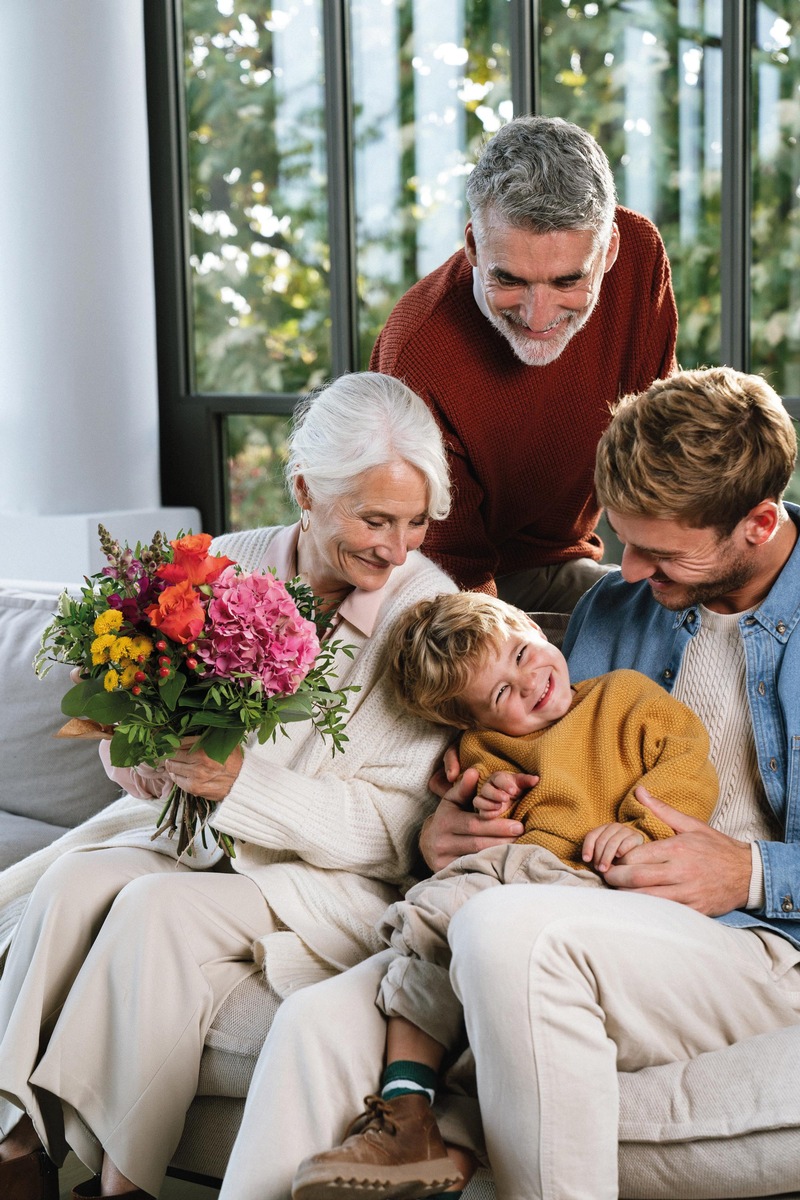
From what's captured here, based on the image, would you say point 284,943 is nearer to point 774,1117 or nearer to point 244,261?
point 774,1117

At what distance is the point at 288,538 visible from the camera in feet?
8.24

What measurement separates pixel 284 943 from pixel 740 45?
272 cm

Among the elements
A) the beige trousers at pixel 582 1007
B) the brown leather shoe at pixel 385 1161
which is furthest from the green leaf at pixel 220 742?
the brown leather shoe at pixel 385 1161

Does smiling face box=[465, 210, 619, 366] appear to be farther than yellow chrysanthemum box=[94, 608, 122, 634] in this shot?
Yes

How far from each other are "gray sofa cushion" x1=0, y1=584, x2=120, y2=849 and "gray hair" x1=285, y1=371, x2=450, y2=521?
1013 millimetres

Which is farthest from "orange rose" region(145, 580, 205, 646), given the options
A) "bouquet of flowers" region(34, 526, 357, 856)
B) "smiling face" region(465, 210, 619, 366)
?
"smiling face" region(465, 210, 619, 366)

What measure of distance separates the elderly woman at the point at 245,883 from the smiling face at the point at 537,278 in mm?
266

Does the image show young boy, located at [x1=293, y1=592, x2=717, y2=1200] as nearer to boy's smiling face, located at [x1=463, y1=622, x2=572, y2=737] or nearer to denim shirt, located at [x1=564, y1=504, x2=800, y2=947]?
boy's smiling face, located at [x1=463, y1=622, x2=572, y2=737]

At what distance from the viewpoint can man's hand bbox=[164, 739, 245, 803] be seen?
2.14 meters

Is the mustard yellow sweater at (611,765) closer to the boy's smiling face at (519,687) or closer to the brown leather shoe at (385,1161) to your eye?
the boy's smiling face at (519,687)

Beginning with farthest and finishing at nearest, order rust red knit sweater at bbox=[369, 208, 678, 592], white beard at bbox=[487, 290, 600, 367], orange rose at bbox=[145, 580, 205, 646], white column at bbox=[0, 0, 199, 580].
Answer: white column at bbox=[0, 0, 199, 580] < rust red knit sweater at bbox=[369, 208, 678, 592] < white beard at bbox=[487, 290, 600, 367] < orange rose at bbox=[145, 580, 205, 646]

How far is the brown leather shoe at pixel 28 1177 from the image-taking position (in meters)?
2.16

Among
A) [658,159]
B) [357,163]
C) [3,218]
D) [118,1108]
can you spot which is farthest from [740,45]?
[118,1108]

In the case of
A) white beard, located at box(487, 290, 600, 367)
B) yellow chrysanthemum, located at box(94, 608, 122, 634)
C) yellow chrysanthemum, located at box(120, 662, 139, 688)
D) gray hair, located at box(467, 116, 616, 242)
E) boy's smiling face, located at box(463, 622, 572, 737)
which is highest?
gray hair, located at box(467, 116, 616, 242)
